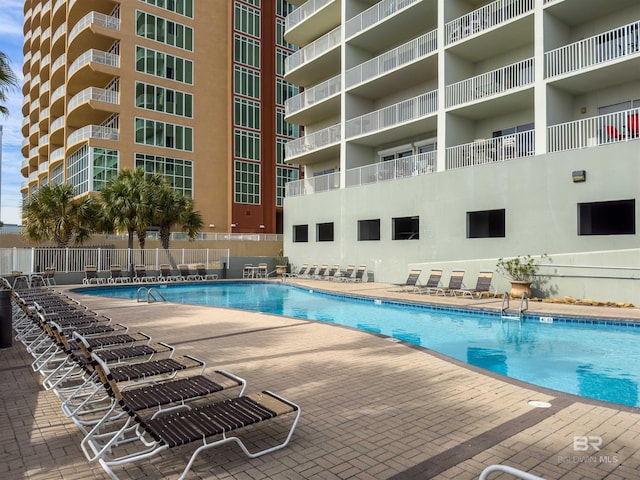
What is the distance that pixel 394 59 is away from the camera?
2203 cm

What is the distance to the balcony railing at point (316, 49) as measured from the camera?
83.8 ft

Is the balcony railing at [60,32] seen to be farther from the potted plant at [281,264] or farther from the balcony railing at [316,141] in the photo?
the potted plant at [281,264]

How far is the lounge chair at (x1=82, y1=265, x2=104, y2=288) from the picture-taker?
2234 cm

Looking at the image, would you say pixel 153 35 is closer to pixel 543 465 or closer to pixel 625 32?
pixel 625 32

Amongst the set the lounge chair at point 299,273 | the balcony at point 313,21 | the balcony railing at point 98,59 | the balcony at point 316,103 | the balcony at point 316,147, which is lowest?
the lounge chair at point 299,273

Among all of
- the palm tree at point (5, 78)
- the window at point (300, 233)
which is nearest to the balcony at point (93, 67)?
the window at point (300, 233)

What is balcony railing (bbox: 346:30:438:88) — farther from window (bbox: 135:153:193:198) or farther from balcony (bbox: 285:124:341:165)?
window (bbox: 135:153:193:198)

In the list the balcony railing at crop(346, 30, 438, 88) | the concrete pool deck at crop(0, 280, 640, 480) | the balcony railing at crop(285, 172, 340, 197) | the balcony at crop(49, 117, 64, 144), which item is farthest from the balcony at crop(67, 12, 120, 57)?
the concrete pool deck at crop(0, 280, 640, 480)

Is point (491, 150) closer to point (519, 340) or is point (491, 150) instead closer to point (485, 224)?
point (485, 224)

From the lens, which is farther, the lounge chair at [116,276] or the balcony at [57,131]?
the balcony at [57,131]

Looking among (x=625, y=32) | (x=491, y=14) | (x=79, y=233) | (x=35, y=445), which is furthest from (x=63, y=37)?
(x=35, y=445)

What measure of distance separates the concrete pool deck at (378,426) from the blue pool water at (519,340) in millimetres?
1863

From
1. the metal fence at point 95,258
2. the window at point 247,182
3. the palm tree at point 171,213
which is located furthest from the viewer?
the window at point 247,182

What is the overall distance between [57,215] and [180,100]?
679 inches
